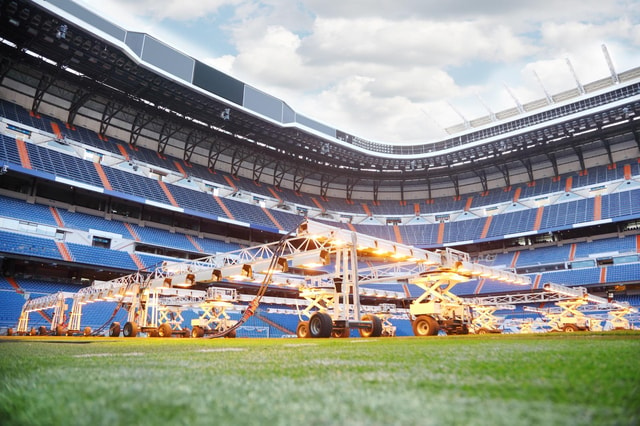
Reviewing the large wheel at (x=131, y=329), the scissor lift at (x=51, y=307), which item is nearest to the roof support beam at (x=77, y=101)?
the scissor lift at (x=51, y=307)

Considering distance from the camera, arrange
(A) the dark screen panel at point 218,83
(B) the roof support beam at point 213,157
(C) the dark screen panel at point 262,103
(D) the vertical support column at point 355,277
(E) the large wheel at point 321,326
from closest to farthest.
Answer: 1. (E) the large wheel at point 321,326
2. (D) the vertical support column at point 355,277
3. (A) the dark screen panel at point 218,83
4. (C) the dark screen panel at point 262,103
5. (B) the roof support beam at point 213,157

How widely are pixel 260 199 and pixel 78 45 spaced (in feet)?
80.4

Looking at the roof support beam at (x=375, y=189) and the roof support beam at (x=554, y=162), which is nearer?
the roof support beam at (x=554, y=162)

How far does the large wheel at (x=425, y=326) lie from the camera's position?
1638 centimetres

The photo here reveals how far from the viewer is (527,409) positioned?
4.47ft

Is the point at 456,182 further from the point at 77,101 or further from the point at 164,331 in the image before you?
the point at 164,331

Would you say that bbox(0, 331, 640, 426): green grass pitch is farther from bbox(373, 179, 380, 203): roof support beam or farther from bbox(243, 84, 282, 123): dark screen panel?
bbox(373, 179, 380, 203): roof support beam

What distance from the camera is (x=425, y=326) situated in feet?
54.7

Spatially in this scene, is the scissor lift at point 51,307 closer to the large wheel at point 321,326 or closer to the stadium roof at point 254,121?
the large wheel at point 321,326

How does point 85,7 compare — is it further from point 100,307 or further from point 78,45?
point 100,307

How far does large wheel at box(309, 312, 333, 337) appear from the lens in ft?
39.6

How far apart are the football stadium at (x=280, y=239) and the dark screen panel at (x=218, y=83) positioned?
19 centimetres

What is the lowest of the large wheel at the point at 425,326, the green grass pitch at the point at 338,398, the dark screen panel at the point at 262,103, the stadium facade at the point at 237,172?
the large wheel at the point at 425,326

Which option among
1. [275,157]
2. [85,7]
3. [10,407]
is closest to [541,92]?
[275,157]
